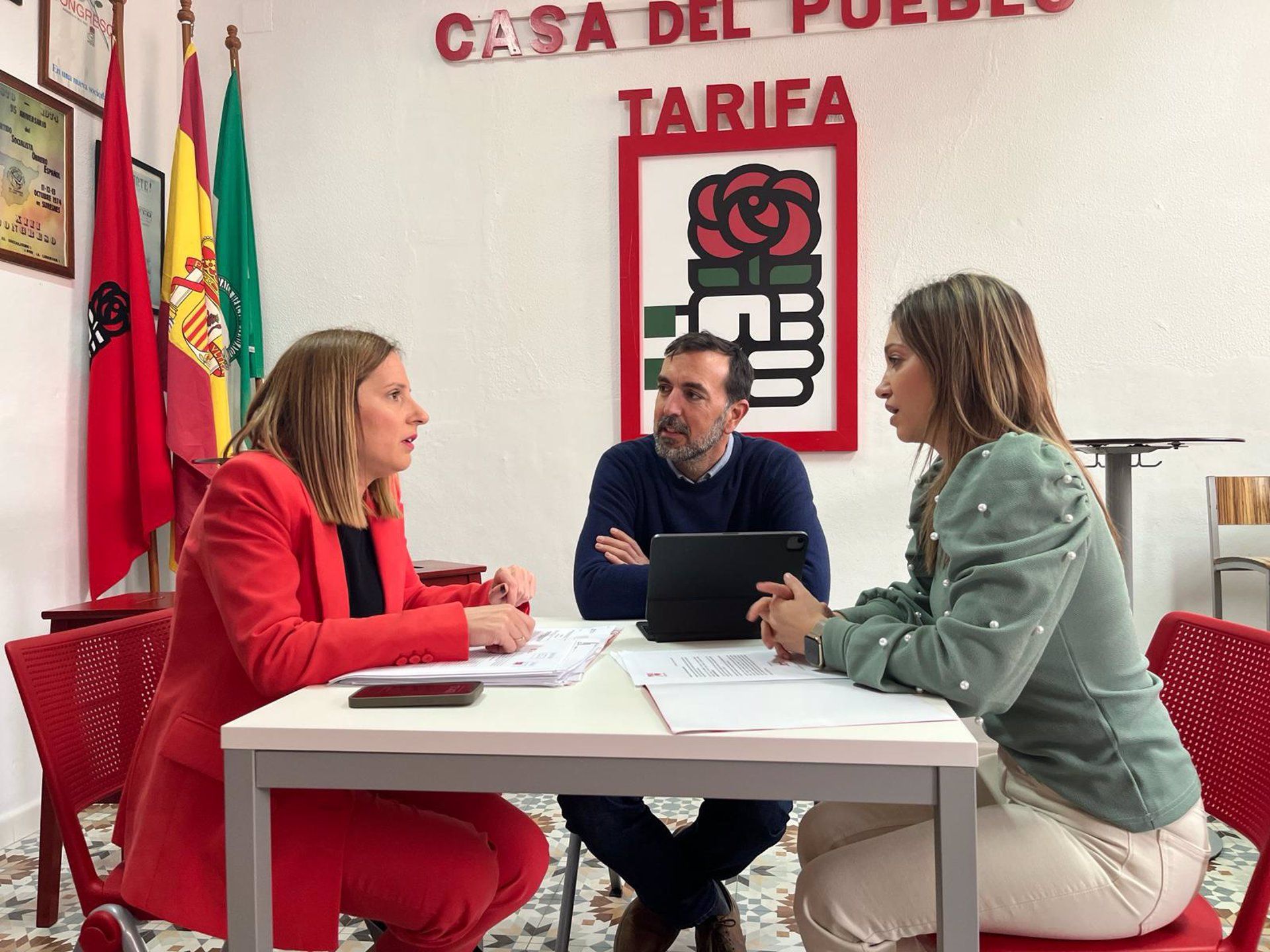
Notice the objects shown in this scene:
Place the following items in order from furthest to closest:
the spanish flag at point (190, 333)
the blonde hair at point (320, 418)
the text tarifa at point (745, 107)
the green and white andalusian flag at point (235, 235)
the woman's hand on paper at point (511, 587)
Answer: the green and white andalusian flag at point (235, 235) → the text tarifa at point (745, 107) → the spanish flag at point (190, 333) → the woman's hand on paper at point (511, 587) → the blonde hair at point (320, 418)

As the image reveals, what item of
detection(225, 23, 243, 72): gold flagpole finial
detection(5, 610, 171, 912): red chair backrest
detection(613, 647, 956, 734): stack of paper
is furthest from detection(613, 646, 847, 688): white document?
detection(225, 23, 243, 72): gold flagpole finial

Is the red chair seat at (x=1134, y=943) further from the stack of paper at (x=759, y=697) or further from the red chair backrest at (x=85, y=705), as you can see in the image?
the red chair backrest at (x=85, y=705)

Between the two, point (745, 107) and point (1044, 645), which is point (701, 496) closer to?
point (1044, 645)

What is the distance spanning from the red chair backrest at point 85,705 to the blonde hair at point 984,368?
1.24 metres

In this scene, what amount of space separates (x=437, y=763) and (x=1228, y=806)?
3.38 feet

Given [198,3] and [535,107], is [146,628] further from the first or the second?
[198,3]

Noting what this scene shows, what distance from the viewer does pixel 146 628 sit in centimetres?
155

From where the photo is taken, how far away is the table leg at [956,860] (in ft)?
3.06

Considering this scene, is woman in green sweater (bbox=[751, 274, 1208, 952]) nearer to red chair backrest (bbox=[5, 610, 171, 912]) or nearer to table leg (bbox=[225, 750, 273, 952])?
table leg (bbox=[225, 750, 273, 952])

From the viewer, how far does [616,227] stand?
3486 millimetres

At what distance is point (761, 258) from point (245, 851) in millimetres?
2778

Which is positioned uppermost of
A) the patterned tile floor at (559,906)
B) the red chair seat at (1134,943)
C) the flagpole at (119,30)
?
the flagpole at (119,30)

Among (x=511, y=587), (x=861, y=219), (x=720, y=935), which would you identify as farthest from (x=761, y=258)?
(x=720, y=935)

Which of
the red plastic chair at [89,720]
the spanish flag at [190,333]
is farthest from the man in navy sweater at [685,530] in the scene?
the spanish flag at [190,333]
